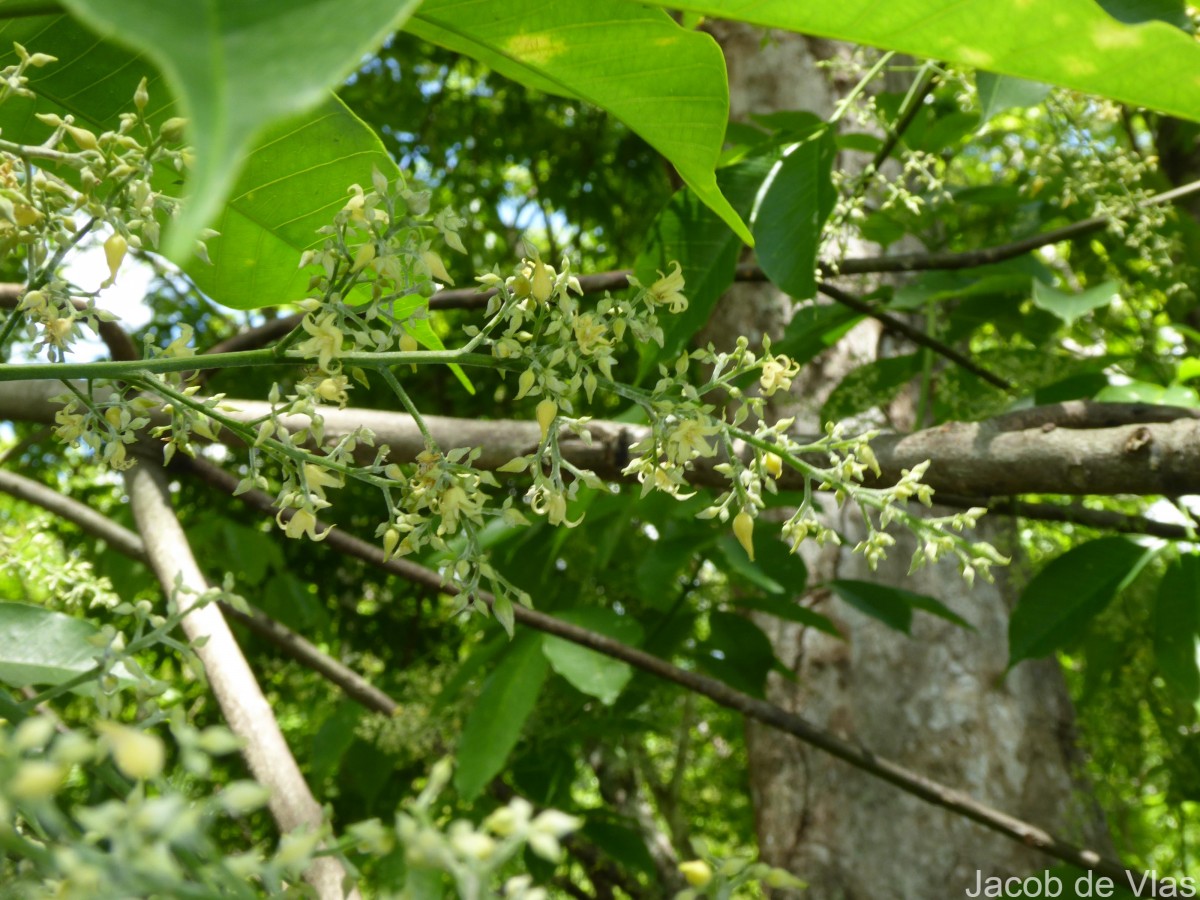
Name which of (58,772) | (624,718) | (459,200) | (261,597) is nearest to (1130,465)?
(58,772)

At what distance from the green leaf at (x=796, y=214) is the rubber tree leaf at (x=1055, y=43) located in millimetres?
425

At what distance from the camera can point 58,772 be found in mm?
270

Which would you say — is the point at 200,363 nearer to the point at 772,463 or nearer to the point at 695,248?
the point at 772,463

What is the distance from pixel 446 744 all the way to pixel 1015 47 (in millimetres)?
1413

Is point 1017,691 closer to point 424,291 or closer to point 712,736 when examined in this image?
point 712,736

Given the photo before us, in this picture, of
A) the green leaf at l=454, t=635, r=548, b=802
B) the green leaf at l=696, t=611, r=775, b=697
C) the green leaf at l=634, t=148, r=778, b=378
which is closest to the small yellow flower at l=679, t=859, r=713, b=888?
the green leaf at l=634, t=148, r=778, b=378

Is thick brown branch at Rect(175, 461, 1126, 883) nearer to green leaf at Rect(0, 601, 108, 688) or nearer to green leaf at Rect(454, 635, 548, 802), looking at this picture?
green leaf at Rect(454, 635, 548, 802)

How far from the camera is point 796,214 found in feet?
3.60

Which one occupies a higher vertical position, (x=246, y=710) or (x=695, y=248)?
(x=695, y=248)

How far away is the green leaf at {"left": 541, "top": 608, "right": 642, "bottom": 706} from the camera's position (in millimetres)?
1243

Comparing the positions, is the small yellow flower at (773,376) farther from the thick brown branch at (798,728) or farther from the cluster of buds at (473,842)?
the thick brown branch at (798,728)

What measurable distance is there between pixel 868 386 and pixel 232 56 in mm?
1335

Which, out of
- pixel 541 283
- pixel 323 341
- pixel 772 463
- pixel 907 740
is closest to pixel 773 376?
pixel 772 463

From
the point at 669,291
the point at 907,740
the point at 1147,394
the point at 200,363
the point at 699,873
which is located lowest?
the point at 907,740
